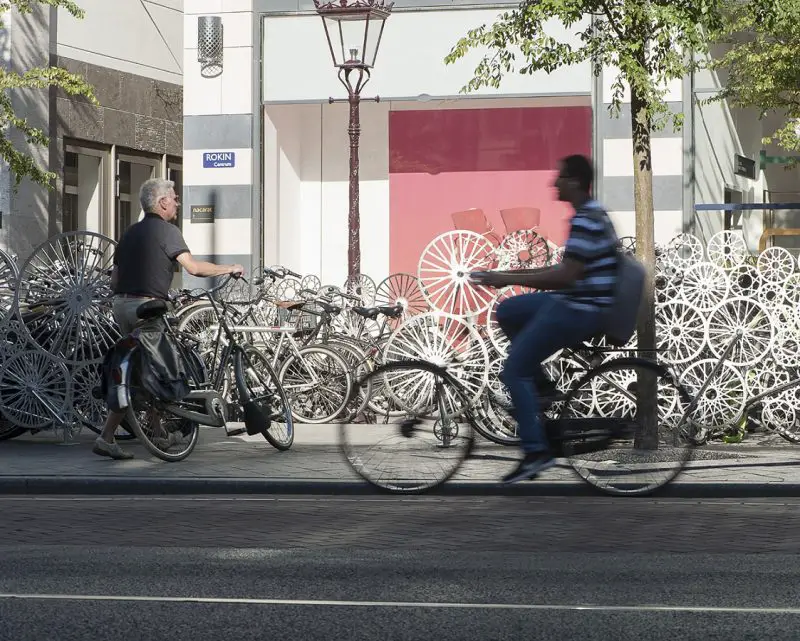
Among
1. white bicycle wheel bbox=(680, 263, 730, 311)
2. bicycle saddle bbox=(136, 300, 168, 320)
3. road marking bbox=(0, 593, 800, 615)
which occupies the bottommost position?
road marking bbox=(0, 593, 800, 615)

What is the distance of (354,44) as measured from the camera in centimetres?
1562

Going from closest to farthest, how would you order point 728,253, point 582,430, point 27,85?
point 582,430
point 728,253
point 27,85

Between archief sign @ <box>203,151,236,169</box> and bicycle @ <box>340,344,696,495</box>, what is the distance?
10.3 metres

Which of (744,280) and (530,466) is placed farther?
(744,280)

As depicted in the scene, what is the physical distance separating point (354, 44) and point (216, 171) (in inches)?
151

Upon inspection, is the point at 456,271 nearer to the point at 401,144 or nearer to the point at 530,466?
the point at 401,144

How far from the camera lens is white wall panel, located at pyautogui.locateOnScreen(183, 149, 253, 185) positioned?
18.8 metres

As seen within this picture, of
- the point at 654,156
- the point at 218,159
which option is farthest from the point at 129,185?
the point at 654,156

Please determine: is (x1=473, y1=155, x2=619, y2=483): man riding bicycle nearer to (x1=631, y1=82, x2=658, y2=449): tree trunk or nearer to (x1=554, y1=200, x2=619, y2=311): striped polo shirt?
(x1=554, y1=200, x2=619, y2=311): striped polo shirt

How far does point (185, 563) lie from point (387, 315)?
7586mm

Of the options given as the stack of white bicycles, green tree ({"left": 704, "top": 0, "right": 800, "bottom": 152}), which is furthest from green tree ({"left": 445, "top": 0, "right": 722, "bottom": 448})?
green tree ({"left": 704, "top": 0, "right": 800, "bottom": 152})

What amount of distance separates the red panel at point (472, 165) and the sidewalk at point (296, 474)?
717cm

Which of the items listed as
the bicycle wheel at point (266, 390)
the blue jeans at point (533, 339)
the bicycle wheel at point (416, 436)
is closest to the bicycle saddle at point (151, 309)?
the bicycle wheel at point (266, 390)

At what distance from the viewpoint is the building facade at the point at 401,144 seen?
17.7m
